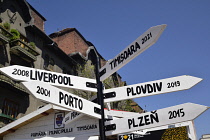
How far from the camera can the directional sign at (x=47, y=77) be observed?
13.4ft

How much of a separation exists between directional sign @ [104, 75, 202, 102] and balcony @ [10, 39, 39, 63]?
15.1 m

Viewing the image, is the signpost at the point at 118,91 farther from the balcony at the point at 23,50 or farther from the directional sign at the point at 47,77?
the balcony at the point at 23,50

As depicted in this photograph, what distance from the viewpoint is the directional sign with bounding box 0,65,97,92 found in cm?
408

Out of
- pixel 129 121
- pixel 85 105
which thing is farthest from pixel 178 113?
pixel 85 105

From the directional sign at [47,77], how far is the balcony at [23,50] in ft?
48.3

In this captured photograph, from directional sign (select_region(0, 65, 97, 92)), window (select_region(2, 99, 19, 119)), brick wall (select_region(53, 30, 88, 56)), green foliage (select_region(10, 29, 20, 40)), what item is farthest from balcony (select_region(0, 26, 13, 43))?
directional sign (select_region(0, 65, 97, 92))

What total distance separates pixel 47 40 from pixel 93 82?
19094 millimetres

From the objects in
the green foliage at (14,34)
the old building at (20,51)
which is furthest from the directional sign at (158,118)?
the green foliage at (14,34)

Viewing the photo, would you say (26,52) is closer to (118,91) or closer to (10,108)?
(10,108)

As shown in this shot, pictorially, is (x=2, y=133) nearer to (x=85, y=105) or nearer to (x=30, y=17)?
(x=85, y=105)

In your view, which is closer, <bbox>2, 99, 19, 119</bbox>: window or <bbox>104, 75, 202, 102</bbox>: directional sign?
<bbox>104, 75, 202, 102</bbox>: directional sign

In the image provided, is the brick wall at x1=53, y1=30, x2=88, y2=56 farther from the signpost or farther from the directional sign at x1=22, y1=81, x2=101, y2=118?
the directional sign at x1=22, y1=81, x2=101, y2=118

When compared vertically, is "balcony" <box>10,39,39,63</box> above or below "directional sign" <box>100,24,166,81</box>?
above

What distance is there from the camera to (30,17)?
21.5 meters
